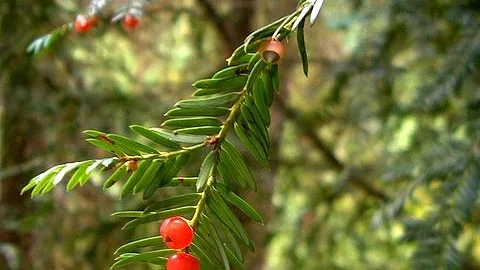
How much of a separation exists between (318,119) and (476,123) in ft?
2.97

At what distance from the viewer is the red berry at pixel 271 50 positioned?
462mm

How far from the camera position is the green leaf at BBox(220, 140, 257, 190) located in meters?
0.52

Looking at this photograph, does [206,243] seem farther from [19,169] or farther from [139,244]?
[19,169]

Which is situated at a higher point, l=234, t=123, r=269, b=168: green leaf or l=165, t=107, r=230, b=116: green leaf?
l=165, t=107, r=230, b=116: green leaf

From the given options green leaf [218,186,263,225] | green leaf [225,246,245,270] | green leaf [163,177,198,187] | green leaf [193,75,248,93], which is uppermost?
green leaf [193,75,248,93]

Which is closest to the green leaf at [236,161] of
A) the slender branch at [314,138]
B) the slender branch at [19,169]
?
the slender branch at [19,169]

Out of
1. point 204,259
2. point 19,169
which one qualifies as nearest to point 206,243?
point 204,259

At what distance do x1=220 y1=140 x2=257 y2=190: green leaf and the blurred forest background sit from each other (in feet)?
1.37

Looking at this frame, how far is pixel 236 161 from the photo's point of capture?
0.52m

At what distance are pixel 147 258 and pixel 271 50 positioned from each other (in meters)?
0.16

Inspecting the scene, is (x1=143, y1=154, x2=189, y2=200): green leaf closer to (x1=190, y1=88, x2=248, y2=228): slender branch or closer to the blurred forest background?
(x1=190, y1=88, x2=248, y2=228): slender branch

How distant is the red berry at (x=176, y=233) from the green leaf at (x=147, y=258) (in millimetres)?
41

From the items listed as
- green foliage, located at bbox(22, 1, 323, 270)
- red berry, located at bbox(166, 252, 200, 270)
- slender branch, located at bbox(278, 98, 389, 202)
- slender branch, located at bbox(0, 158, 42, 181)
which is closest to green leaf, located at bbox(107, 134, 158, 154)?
green foliage, located at bbox(22, 1, 323, 270)

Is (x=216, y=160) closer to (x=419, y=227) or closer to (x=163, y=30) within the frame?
(x=419, y=227)
